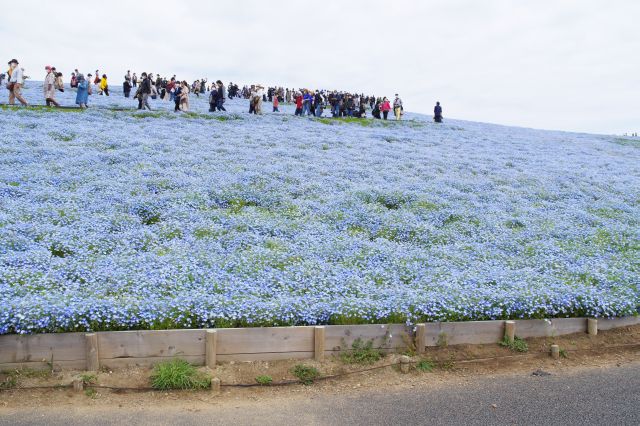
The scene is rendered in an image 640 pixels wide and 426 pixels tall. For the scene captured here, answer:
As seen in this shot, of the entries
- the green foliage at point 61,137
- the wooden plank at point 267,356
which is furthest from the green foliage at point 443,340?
the green foliage at point 61,137

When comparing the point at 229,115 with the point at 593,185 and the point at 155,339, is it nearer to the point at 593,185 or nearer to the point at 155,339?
the point at 593,185

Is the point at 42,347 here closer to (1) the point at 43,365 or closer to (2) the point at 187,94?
(1) the point at 43,365

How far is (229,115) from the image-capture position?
116 feet

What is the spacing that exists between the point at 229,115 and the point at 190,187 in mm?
18376

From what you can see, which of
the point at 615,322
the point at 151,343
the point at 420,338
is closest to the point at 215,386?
the point at 151,343

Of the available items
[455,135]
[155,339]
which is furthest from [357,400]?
[455,135]

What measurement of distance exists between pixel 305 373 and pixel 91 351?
344 cm

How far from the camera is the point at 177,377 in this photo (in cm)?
812

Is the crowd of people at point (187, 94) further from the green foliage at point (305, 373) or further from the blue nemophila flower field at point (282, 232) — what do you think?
the green foliage at point (305, 373)

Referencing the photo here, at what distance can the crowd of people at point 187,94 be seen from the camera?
30.1m

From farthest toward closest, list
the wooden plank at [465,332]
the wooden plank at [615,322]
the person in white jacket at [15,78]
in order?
the person in white jacket at [15,78]
the wooden plank at [615,322]
the wooden plank at [465,332]

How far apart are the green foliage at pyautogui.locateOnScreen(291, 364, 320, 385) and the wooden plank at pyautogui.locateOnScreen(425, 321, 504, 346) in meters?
2.30

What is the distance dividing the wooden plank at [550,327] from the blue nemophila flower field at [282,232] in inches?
10.4

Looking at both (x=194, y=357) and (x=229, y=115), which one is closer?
(x=194, y=357)
